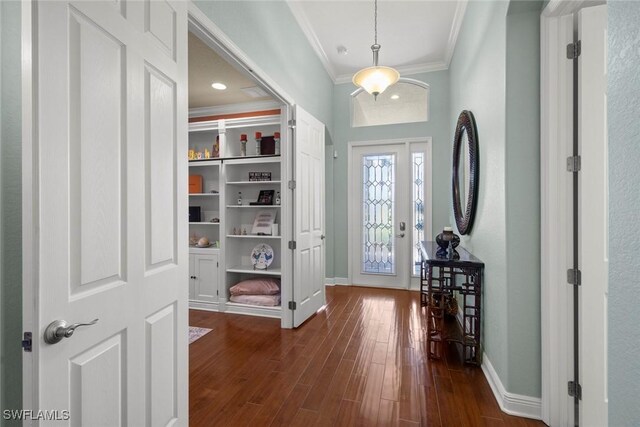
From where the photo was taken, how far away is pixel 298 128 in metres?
3.24

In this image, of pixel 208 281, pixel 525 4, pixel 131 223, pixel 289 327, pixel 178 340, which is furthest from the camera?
pixel 208 281

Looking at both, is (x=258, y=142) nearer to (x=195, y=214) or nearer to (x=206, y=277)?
(x=195, y=214)

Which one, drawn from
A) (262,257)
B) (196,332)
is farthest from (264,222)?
(196,332)

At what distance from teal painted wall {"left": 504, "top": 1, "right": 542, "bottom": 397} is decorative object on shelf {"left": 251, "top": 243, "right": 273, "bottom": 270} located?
9.21 feet

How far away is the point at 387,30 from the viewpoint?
3.68m

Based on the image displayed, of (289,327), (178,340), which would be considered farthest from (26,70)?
(289,327)

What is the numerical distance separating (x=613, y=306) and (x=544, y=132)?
4.06 feet

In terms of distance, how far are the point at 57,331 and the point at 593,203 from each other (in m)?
2.38

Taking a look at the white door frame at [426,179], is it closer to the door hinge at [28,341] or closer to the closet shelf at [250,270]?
the closet shelf at [250,270]

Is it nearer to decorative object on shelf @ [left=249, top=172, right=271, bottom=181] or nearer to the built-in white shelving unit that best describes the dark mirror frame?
the built-in white shelving unit

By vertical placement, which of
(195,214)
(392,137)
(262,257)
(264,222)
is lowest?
(262,257)

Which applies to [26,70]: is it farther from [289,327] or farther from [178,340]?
[289,327]

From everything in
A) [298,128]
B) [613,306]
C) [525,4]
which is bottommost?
[613,306]

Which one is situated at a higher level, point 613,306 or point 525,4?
point 525,4
